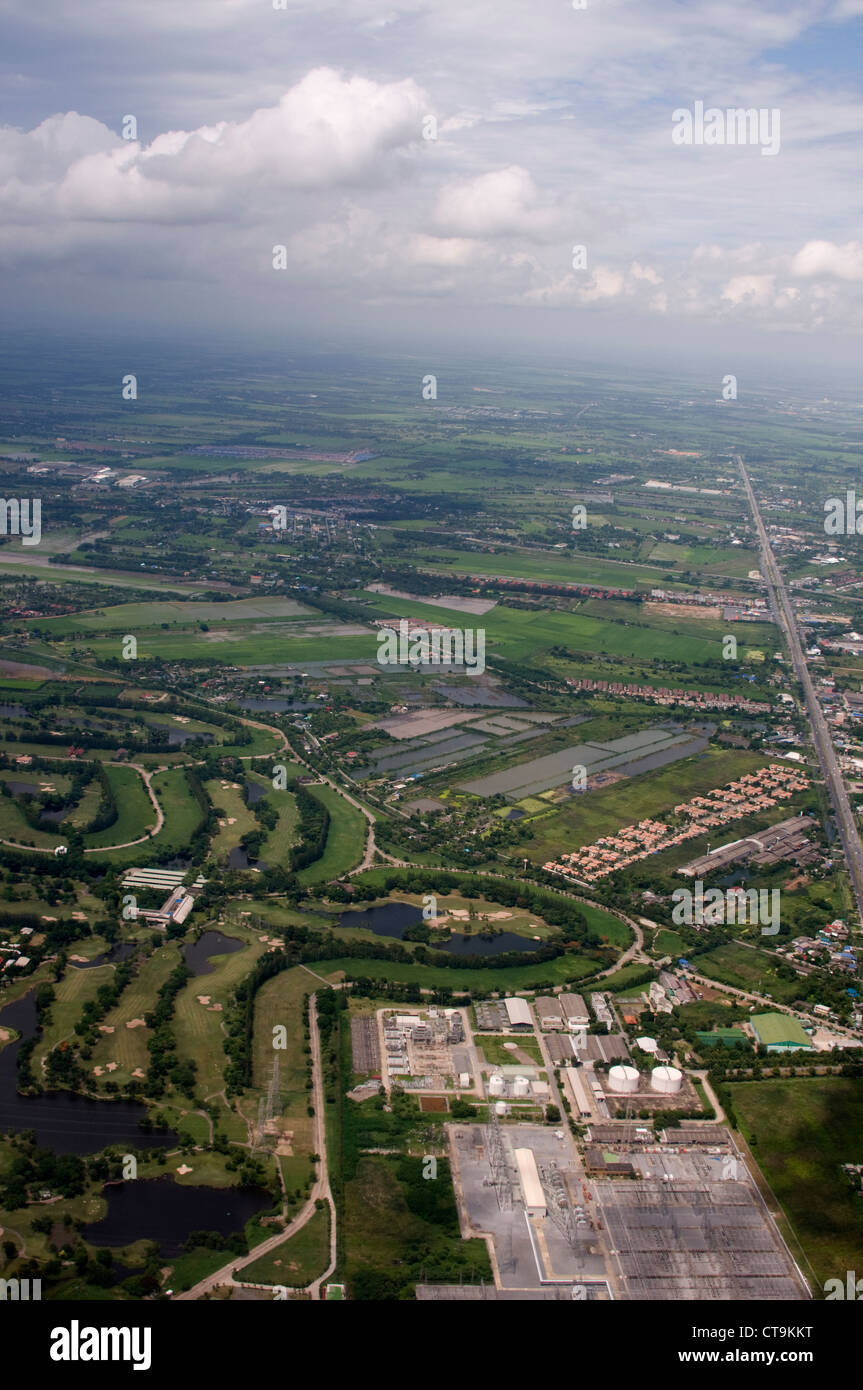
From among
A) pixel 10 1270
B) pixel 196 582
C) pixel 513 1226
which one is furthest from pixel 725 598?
pixel 10 1270

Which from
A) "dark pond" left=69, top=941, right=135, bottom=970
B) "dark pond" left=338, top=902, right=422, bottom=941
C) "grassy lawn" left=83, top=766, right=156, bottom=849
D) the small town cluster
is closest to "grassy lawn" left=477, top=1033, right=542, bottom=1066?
"dark pond" left=338, top=902, right=422, bottom=941

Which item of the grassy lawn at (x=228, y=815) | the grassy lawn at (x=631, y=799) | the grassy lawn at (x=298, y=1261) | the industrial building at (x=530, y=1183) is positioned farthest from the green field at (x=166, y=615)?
the grassy lawn at (x=298, y=1261)

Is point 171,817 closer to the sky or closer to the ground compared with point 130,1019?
closer to the sky

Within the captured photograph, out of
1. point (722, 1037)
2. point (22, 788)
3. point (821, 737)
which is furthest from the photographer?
point (821, 737)

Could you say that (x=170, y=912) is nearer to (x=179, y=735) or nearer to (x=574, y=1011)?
(x=574, y=1011)

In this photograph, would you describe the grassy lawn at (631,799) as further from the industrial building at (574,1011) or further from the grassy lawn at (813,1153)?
the grassy lawn at (813,1153)

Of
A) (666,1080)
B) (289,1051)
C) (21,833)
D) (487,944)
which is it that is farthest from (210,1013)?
(21,833)

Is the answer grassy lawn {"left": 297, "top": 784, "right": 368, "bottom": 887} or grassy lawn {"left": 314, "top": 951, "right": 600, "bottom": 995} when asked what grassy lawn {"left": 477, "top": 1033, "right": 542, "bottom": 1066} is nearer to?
grassy lawn {"left": 314, "top": 951, "right": 600, "bottom": 995}
